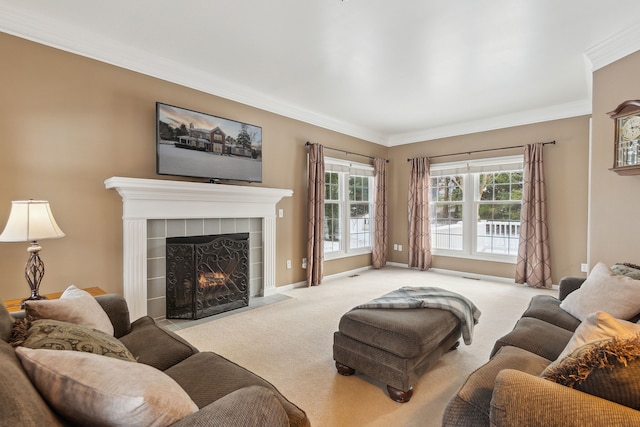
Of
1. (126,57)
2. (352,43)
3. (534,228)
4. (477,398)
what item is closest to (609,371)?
(477,398)

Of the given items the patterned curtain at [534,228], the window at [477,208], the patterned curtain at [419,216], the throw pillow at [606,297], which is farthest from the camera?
the patterned curtain at [419,216]

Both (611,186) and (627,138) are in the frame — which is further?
(611,186)

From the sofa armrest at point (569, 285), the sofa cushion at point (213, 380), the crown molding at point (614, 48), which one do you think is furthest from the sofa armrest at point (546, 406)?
the crown molding at point (614, 48)

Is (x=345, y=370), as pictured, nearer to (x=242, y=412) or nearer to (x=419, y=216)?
(x=242, y=412)

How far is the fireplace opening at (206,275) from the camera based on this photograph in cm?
334

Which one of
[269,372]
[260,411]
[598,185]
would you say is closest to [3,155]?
[269,372]

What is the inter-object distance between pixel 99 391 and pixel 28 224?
76.4 inches

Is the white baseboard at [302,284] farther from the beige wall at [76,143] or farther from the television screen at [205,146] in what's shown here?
the beige wall at [76,143]

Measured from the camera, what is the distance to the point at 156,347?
1.67m

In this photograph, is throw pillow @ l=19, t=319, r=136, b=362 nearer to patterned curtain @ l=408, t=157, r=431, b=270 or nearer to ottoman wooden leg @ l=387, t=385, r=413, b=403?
ottoman wooden leg @ l=387, t=385, r=413, b=403

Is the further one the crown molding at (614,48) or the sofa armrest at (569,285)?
the crown molding at (614,48)

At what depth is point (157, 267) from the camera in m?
3.24

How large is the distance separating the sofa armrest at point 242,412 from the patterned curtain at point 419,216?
5.29 meters

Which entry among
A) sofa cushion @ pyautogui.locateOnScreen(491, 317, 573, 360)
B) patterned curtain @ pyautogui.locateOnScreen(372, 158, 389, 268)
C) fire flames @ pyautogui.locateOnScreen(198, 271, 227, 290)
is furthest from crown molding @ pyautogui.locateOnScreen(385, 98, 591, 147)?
fire flames @ pyautogui.locateOnScreen(198, 271, 227, 290)
